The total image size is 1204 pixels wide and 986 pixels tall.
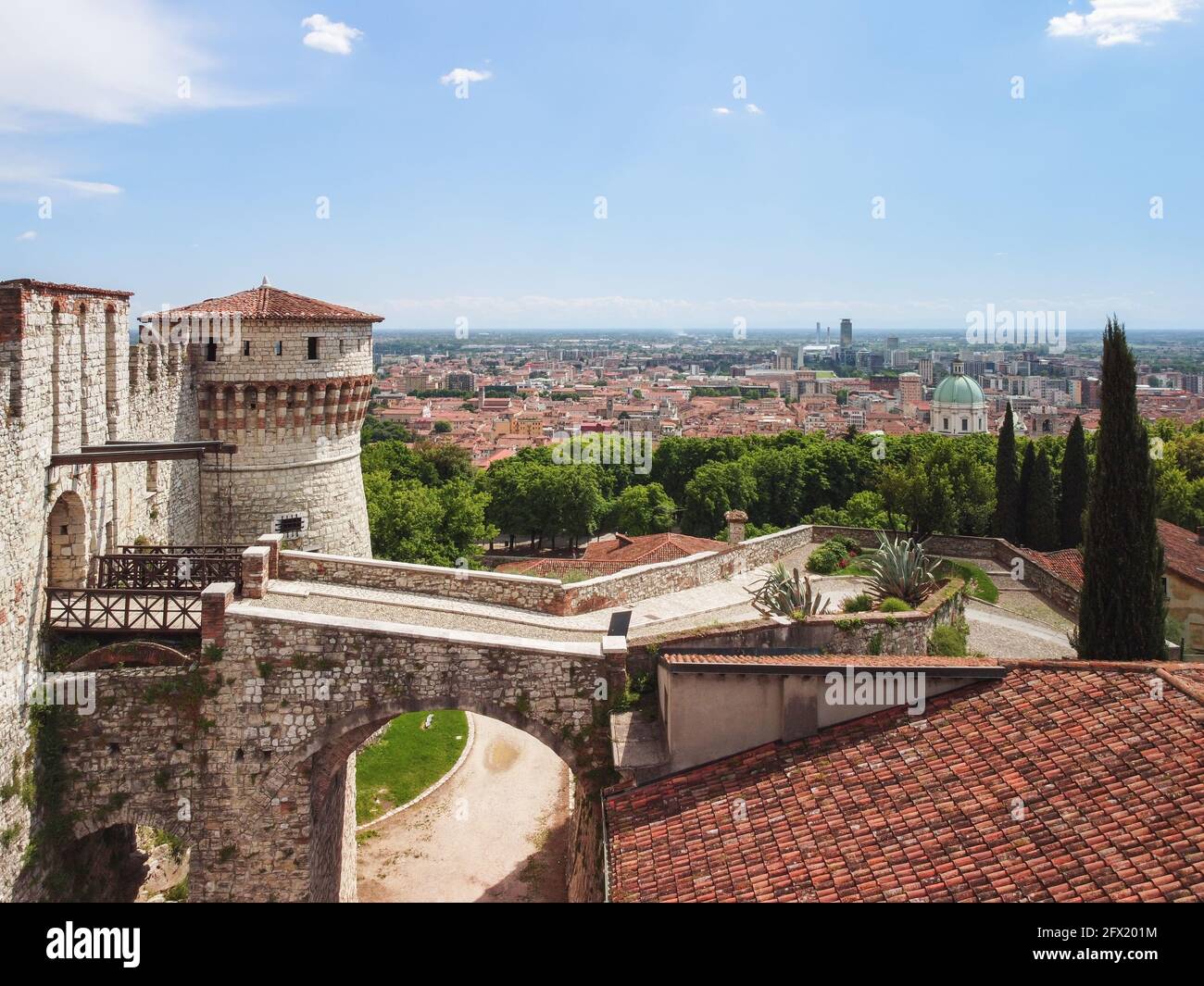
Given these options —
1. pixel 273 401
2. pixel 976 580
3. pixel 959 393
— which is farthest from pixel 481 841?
pixel 959 393

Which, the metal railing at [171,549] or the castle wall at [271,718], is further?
the metal railing at [171,549]

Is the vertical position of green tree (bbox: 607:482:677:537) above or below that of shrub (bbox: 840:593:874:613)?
below

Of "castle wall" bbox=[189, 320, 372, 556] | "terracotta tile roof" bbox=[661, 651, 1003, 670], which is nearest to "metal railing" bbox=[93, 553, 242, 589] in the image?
"castle wall" bbox=[189, 320, 372, 556]

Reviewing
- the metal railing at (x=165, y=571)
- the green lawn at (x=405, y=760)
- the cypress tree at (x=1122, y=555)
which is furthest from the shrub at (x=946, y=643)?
the green lawn at (x=405, y=760)

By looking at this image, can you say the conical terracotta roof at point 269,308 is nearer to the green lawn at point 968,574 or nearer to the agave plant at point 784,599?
the agave plant at point 784,599

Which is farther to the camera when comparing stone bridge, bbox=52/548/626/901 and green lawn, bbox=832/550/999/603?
green lawn, bbox=832/550/999/603

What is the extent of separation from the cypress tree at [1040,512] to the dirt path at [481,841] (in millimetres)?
20097

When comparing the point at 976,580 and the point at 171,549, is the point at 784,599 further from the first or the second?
the point at 171,549

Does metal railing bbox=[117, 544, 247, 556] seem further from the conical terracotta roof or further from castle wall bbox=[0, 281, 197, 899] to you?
the conical terracotta roof

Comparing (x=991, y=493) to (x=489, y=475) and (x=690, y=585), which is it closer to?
(x=690, y=585)

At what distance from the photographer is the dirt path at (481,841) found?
18.0 metres

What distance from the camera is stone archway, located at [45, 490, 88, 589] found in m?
14.0

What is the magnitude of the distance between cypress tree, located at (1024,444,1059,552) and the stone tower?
24696 millimetres
